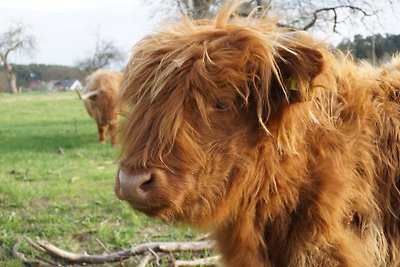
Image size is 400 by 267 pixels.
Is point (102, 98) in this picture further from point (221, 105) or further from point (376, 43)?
point (221, 105)

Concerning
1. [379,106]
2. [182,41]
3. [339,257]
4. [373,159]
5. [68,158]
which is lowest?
[68,158]

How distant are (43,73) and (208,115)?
5456 centimetres

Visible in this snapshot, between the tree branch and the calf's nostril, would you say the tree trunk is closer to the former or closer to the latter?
the tree branch

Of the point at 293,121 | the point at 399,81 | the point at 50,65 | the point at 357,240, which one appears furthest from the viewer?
the point at 50,65

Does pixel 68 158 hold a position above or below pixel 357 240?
below

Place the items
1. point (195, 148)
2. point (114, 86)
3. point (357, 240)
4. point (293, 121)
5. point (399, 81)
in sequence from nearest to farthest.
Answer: point (195, 148)
point (293, 121)
point (357, 240)
point (399, 81)
point (114, 86)

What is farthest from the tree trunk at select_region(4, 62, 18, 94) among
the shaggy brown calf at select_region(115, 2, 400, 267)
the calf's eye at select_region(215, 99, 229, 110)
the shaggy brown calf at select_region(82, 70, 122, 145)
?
the calf's eye at select_region(215, 99, 229, 110)

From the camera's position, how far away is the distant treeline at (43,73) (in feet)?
164

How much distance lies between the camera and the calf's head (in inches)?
75.8


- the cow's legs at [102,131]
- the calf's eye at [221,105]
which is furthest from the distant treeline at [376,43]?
the cow's legs at [102,131]

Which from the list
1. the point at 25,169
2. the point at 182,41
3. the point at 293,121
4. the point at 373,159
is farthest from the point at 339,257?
the point at 25,169

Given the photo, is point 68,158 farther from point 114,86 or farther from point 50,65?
point 50,65

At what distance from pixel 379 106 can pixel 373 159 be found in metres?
0.29

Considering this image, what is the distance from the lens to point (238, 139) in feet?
6.78
